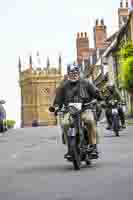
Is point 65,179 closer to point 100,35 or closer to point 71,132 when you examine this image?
point 71,132

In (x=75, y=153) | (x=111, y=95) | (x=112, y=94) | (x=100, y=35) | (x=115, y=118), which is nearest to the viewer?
(x=75, y=153)

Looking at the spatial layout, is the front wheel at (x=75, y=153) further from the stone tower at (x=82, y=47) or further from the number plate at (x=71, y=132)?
the stone tower at (x=82, y=47)

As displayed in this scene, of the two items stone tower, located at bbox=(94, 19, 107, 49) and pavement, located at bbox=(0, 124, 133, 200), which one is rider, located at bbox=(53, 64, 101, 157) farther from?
stone tower, located at bbox=(94, 19, 107, 49)

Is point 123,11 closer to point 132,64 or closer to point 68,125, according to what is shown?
point 132,64

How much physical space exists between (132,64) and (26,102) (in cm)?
10388

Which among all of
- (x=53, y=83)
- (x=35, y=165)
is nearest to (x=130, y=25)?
(x=35, y=165)

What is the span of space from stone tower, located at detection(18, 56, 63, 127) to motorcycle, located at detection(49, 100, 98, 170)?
134464 millimetres

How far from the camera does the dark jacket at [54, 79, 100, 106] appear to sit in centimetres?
1152

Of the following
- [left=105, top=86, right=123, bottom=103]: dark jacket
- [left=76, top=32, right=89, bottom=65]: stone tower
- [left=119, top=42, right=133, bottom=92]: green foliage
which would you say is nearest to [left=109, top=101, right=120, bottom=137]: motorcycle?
[left=105, top=86, right=123, bottom=103]: dark jacket

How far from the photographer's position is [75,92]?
11.5 metres

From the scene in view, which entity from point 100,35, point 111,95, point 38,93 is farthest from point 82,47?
point 111,95

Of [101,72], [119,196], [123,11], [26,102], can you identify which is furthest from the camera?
[26,102]

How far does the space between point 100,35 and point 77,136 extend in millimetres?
79246

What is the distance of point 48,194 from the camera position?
26.2 feet
